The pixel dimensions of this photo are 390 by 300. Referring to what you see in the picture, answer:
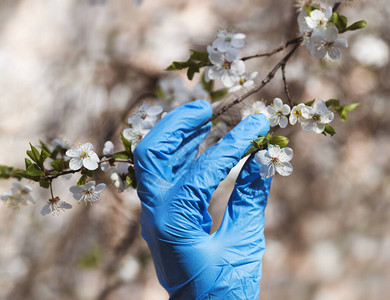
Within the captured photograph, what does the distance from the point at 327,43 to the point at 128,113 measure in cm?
83

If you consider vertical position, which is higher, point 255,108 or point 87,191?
point 255,108

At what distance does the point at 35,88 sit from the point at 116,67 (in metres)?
0.36

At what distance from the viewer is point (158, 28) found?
1.41 metres

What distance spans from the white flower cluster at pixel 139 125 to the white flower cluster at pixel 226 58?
0.20m

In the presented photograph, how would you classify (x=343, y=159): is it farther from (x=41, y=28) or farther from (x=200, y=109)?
(x=41, y=28)

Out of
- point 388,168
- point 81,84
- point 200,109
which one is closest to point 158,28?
point 81,84

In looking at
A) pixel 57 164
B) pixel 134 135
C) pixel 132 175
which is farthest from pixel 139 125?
pixel 57 164

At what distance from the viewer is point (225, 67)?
91 cm

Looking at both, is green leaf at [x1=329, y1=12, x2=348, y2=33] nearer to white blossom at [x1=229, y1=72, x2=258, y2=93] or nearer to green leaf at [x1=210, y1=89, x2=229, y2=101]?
white blossom at [x1=229, y1=72, x2=258, y2=93]

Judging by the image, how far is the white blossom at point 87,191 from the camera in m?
0.84

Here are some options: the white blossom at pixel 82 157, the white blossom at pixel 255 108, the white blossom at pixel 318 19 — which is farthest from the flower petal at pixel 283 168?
the white blossom at pixel 82 157

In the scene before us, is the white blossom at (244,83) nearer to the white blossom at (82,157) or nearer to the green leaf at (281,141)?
the green leaf at (281,141)

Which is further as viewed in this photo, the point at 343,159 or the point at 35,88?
the point at 343,159

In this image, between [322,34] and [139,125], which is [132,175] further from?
[322,34]
